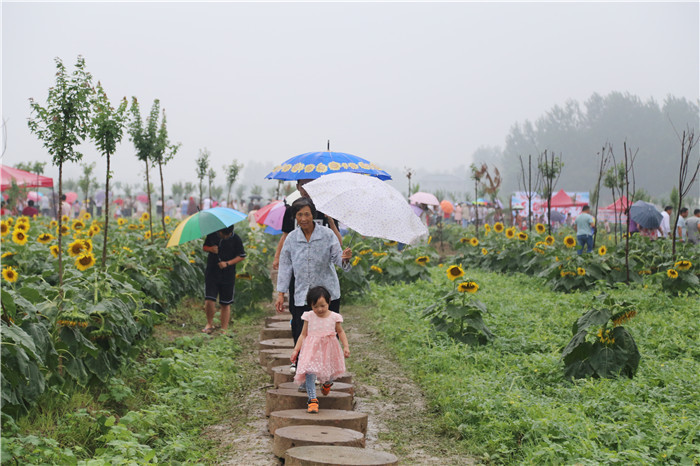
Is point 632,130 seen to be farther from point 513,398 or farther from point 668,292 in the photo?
point 513,398

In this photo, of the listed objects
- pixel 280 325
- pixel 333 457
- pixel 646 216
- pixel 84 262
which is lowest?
pixel 333 457

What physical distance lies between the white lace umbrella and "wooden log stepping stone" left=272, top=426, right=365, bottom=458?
146cm

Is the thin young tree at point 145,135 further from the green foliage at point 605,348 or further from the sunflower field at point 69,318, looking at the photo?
the green foliage at point 605,348

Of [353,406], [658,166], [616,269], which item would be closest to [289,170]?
[353,406]

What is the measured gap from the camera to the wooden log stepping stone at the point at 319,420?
4723 millimetres

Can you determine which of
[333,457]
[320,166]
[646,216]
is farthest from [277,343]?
[646,216]

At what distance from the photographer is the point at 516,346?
7.19m

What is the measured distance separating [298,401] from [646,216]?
43.1 feet

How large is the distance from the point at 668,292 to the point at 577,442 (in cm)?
621

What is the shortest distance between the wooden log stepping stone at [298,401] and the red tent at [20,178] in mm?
14852

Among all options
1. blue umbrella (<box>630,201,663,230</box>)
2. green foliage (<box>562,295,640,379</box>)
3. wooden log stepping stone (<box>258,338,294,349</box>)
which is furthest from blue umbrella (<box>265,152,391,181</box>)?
blue umbrella (<box>630,201,663,230</box>)

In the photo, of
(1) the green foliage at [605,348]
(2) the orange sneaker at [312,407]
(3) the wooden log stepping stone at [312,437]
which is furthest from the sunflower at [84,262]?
(1) the green foliage at [605,348]

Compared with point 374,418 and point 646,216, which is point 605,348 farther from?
point 646,216

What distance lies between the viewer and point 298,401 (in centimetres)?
512
